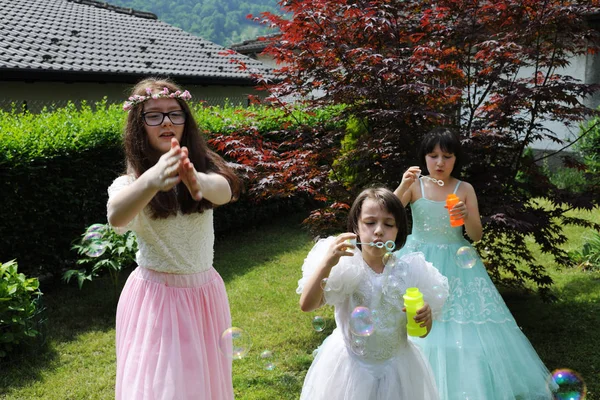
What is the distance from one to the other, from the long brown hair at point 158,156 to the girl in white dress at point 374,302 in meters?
0.58

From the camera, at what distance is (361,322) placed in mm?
2566

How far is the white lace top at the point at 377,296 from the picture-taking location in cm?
263

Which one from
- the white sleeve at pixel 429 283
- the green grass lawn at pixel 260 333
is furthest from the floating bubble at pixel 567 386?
the white sleeve at pixel 429 283

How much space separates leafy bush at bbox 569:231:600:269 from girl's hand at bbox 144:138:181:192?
21.4ft

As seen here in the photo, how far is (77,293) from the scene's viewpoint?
650cm

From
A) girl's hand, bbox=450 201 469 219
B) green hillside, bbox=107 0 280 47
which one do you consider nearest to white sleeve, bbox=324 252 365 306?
girl's hand, bbox=450 201 469 219

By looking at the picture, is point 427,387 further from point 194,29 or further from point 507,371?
point 194,29

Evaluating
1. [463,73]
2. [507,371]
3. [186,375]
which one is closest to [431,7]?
[463,73]

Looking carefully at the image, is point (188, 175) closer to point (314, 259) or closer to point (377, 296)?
point (314, 259)

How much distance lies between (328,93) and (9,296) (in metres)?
3.16

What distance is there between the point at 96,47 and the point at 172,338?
1174cm

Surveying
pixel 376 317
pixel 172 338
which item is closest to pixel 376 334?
pixel 376 317

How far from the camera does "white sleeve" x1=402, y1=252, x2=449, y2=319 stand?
2660 mm

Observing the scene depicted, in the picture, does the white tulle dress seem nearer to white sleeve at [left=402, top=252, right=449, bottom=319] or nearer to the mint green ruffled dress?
white sleeve at [left=402, top=252, right=449, bottom=319]
